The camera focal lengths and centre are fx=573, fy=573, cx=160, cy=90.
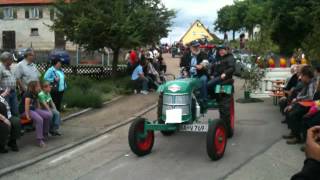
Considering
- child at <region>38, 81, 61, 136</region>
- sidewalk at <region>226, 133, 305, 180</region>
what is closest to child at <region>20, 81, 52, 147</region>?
child at <region>38, 81, 61, 136</region>

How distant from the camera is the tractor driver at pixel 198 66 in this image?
35.3ft

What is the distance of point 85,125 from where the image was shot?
13141 mm

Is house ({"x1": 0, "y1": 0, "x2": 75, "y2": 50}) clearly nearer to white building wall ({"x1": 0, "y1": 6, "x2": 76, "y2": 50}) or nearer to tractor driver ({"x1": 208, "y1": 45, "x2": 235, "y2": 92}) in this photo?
white building wall ({"x1": 0, "y1": 6, "x2": 76, "y2": 50})

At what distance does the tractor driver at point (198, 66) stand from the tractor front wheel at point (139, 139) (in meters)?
1.38

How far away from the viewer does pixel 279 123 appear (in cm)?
1302

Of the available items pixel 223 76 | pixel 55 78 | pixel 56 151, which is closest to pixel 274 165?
pixel 223 76

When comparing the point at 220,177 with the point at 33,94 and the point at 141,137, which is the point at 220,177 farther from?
the point at 33,94

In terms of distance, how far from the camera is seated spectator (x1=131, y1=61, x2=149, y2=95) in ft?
65.1

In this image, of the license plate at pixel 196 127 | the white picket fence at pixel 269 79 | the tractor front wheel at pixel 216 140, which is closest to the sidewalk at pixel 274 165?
the tractor front wheel at pixel 216 140

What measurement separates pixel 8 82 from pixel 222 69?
161 inches

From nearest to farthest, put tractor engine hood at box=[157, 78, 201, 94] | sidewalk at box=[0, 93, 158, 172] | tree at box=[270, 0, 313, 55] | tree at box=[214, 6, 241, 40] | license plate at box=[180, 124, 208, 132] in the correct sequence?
license plate at box=[180, 124, 208, 132] < tractor engine hood at box=[157, 78, 201, 94] < sidewalk at box=[0, 93, 158, 172] < tree at box=[270, 0, 313, 55] < tree at box=[214, 6, 241, 40]

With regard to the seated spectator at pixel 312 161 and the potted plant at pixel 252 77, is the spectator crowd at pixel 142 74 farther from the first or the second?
the seated spectator at pixel 312 161

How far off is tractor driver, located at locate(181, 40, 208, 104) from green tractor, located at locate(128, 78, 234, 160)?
27.0 inches

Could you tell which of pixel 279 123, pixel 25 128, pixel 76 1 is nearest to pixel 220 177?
pixel 25 128
